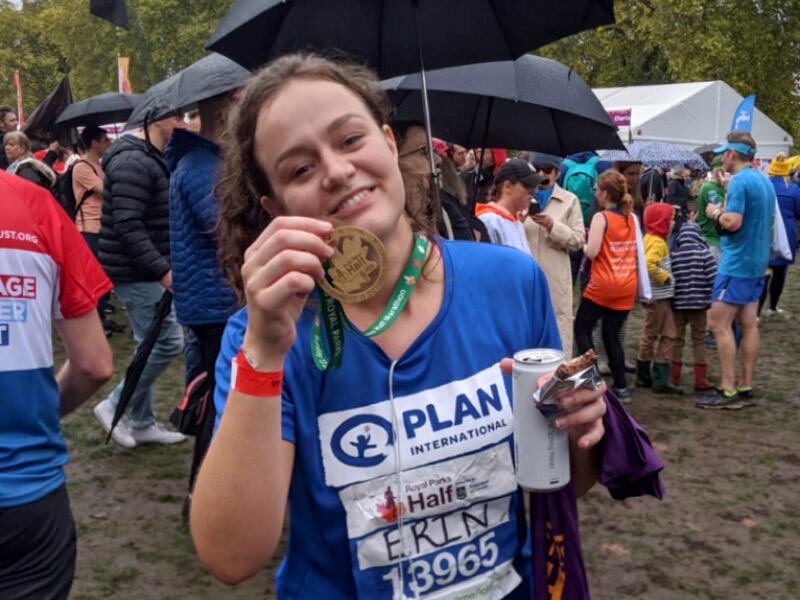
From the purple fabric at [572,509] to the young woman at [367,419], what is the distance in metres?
0.05

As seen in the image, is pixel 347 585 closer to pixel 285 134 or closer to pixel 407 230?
pixel 407 230

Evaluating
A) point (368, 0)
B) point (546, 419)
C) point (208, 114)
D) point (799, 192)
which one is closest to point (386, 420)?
point (546, 419)

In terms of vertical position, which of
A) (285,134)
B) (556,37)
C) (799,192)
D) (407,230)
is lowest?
(799,192)

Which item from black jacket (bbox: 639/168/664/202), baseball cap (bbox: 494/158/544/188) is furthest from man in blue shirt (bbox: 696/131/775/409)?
black jacket (bbox: 639/168/664/202)

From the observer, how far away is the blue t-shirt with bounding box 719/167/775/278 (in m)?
6.30

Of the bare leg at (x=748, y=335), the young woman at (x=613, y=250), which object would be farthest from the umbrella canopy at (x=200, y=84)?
the bare leg at (x=748, y=335)

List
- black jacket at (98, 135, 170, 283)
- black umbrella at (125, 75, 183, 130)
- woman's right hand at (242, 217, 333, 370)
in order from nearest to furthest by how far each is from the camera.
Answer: woman's right hand at (242, 217, 333, 370) → black umbrella at (125, 75, 183, 130) → black jacket at (98, 135, 170, 283)

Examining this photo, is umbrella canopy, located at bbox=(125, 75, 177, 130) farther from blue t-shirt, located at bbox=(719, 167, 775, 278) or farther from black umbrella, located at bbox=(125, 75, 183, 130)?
blue t-shirt, located at bbox=(719, 167, 775, 278)

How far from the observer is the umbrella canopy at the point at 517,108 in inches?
193

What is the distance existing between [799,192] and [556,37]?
7488 millimetres

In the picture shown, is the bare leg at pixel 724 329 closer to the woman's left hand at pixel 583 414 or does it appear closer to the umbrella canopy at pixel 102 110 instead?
the woman's left hand at pixel 583 414

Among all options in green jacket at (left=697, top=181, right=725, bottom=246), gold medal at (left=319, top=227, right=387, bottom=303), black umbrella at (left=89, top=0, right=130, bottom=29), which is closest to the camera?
gold medal at (left=319, top=227, right=387, bottom=303)

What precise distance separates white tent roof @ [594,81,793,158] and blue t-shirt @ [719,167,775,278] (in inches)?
520

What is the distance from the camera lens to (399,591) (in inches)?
56.8
